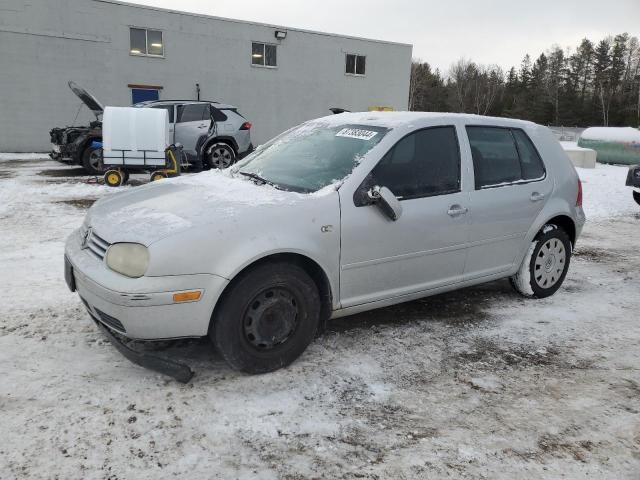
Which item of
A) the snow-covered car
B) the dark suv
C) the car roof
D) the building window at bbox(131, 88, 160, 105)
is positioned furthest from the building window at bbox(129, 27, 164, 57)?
the car roof

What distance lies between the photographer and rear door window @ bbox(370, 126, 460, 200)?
3.50 m

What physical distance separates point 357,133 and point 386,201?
2.41 feet

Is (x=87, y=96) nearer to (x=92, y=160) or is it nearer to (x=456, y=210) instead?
(x=92, y=160)

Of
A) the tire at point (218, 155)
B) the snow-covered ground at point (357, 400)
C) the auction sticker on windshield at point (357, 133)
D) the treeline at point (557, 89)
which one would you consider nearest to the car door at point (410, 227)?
the auction sticker on windshield at point (357, 133)

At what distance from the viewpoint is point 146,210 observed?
3.15m

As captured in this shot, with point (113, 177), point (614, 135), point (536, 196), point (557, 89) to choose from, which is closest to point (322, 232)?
point (536, 196)

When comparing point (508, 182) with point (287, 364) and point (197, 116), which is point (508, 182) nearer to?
point (287, 364)

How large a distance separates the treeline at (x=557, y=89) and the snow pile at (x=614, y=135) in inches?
1951

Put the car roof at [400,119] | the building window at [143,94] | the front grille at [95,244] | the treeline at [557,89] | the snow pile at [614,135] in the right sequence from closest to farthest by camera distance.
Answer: the front grille at [95,244] → the car roof at [400,119] → the snow pile at [614,135] → the building window at [143,94] → the treeline at [557,89]

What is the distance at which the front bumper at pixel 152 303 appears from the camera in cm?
269

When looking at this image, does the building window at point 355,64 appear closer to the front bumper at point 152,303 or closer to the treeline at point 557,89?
the front bumper at point 152,303

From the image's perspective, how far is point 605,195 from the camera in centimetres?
1125

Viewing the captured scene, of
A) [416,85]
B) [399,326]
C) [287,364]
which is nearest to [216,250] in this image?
[287,364]

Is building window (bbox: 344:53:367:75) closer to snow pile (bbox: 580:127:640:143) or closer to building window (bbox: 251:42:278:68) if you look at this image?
building window (bbox: 251:42:278:68)
